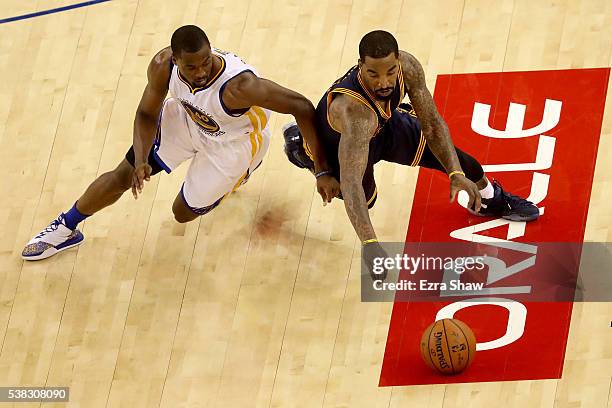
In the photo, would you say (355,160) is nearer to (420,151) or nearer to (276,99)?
(276,99)

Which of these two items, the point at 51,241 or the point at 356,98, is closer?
the point at 356,98

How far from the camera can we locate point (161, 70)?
651 cm

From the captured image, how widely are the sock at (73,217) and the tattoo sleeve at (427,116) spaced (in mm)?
2252

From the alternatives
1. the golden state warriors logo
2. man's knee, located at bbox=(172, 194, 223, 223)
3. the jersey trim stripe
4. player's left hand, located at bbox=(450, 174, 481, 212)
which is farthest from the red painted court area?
the golden state warriors logo

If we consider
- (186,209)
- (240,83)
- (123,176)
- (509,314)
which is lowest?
(509,314)

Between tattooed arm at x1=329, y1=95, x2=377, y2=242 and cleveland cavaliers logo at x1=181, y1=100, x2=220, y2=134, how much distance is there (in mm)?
829

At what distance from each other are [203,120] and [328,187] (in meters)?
0.84

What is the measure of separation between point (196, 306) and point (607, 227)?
251cm

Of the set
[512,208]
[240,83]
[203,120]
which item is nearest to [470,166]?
[512,208]

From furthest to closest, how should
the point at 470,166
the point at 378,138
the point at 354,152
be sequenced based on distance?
the point at 470,166 < the point at 378,138 < the point at 354,152

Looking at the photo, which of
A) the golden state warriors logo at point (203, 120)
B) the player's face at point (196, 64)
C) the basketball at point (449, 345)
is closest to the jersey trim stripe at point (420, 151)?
the basketball at point (449, 345)

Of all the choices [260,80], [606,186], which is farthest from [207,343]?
[606,186]

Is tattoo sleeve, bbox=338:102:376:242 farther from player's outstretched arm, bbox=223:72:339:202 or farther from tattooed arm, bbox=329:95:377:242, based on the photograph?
player's outstretched arm, bbox=223:72:339:202

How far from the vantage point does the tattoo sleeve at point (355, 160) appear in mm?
5898
